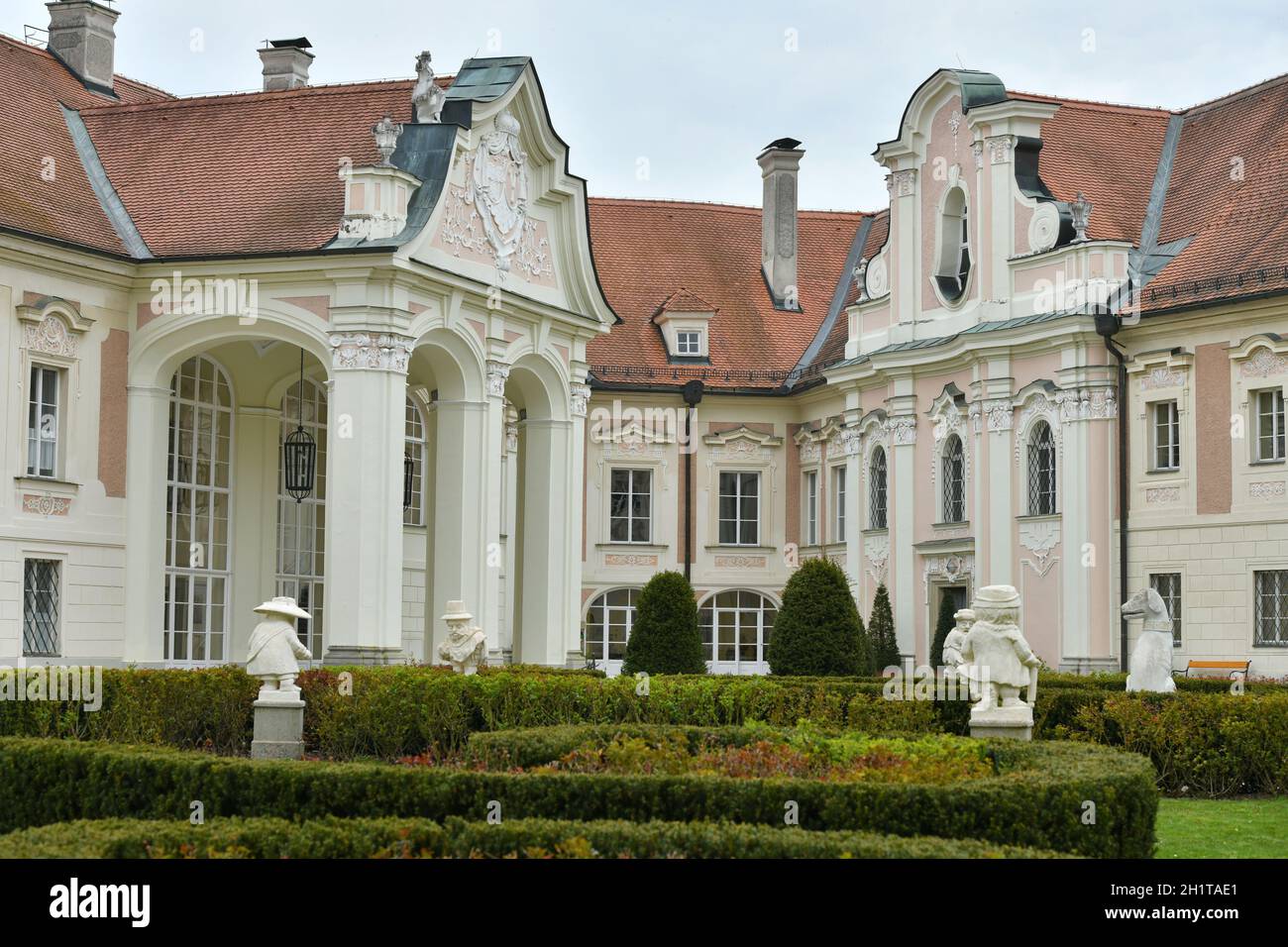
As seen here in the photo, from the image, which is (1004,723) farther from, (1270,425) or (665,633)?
(1270,425)

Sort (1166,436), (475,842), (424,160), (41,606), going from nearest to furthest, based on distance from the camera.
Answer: (475,842)
(41,606)
(424,160)
(1166,436)

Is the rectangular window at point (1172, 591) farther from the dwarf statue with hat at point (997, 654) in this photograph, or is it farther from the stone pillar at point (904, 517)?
the dwarf statue with hat at point (997, 654)

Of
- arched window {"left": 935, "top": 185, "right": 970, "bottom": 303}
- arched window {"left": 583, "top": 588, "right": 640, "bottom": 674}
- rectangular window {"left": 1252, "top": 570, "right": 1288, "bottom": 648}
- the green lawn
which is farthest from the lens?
arched window {"left": 583, "top": 588, "right": 640, "bottom": 674}

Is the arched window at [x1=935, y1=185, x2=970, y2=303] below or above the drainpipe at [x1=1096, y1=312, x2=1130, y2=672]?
above

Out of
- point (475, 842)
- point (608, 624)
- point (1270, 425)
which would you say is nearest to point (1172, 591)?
point (1270, 425)

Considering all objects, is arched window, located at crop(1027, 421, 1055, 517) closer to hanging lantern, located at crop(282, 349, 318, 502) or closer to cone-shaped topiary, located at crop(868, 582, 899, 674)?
cone-shaped topiary, located at crop(868, 582, 899, 674)

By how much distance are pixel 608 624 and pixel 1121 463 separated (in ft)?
41.1

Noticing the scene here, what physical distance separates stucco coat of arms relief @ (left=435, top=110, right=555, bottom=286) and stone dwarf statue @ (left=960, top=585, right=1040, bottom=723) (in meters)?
15.0

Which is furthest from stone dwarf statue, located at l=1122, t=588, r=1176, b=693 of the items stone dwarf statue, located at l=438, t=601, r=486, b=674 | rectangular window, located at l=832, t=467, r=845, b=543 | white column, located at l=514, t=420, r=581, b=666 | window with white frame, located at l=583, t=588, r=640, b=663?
window with white frame, located at l=583, t=588, r=640, b=663

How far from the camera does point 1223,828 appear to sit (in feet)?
51.9

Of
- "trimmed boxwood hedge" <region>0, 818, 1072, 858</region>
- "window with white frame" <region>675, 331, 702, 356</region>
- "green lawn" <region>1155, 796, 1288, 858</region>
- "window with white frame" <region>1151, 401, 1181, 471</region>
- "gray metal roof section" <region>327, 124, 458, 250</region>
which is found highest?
"gray metal roof section" <region>327, 124, 458, 250</region>

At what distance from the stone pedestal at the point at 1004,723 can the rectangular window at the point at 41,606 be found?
1555 centimetres

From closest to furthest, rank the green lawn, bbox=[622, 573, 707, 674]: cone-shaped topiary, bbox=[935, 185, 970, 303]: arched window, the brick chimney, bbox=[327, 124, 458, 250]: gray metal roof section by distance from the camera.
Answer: the green lawn → bbox=[327, 124, 458, 250]: gray metal roof section → bbox=[622, 573, 707, 674]: cone-shaped topiary → the brick chimney → bbox=[935, 185, 970, 303]: arched window

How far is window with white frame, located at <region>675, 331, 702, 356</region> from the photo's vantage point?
40.8 m
